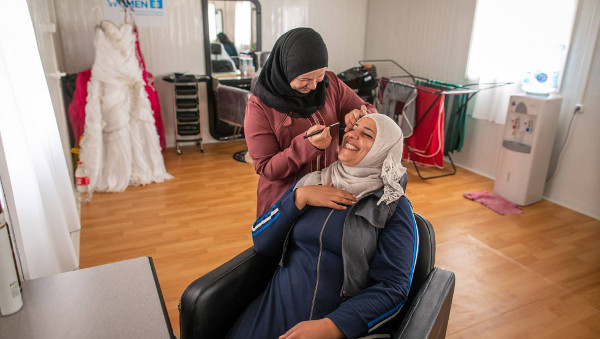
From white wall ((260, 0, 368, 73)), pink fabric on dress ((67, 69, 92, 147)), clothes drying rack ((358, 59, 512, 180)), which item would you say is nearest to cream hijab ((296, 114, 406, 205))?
clothes drying rack ((358, 59, 512, 180))

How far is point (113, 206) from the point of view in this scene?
3.33 m

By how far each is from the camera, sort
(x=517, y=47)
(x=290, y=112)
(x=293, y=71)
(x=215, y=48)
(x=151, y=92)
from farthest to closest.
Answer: (x=215, y=48), (x=151, y=92), (x=517, y=47), (x=290, y=112), (x=293, y=71)

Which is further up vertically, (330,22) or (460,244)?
(330,22)

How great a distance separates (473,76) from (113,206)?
3.59m

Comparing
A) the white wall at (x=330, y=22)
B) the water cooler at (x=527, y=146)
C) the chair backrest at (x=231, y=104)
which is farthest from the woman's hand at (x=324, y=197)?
the white wall at (x=330, y=22)

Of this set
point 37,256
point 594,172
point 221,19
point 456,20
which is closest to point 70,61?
point 221,19

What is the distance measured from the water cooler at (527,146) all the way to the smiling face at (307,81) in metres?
2.48

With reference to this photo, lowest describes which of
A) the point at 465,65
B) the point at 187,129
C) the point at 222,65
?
the point at 187,129

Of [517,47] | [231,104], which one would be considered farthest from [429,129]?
[231,104]

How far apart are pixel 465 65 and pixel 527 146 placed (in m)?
1.20

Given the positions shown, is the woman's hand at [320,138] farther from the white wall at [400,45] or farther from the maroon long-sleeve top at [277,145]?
the white wall at [400,45]

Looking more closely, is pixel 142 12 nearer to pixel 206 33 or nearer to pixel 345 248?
pixel 206 33

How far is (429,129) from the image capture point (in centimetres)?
390

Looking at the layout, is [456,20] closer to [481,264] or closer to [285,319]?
[481,264]
